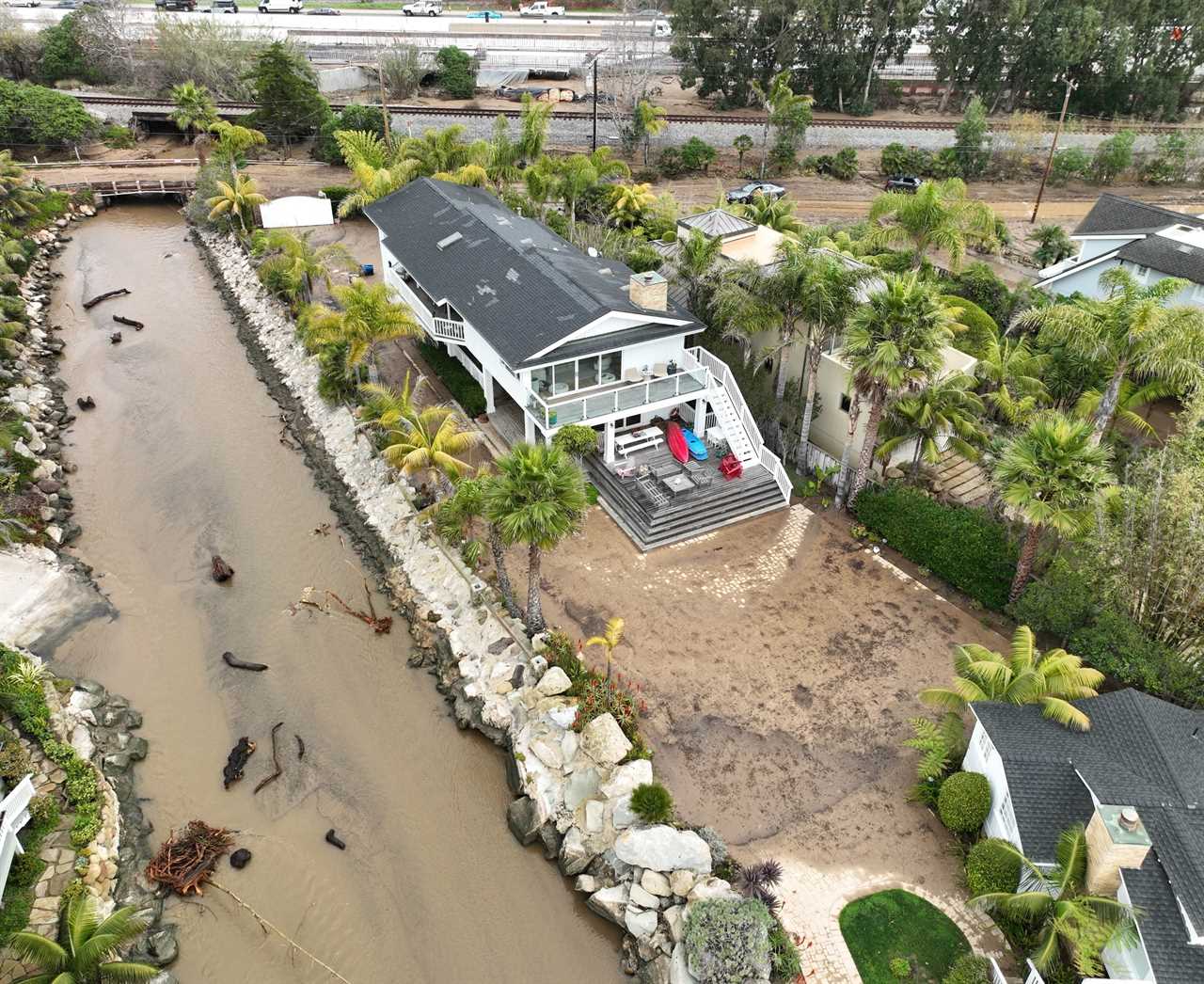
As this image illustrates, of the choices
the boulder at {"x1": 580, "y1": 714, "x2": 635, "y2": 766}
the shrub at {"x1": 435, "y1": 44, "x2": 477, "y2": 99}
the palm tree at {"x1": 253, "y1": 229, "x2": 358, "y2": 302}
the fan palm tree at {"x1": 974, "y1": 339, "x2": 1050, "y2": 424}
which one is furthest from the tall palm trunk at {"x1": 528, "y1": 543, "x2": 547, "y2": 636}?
the shrub at {"x1": 435, "y1": 44, "x2": 477, "y2": 99}

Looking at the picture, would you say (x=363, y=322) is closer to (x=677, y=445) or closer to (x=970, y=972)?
(x=677, y=445)

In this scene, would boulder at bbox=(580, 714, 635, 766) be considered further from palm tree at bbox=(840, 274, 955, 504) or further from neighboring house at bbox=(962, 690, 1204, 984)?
palm tree at bbox=(840, 274, 955, 504)

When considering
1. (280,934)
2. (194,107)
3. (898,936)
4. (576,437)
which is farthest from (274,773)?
(194,107)

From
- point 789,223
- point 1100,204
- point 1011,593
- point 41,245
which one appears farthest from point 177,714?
point 1100,204

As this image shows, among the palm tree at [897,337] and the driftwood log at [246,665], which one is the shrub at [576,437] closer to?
the palm tree at [897,337]

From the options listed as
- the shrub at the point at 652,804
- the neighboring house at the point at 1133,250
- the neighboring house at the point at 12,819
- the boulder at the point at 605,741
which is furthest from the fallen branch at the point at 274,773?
the neighboring house at the point at 1133,250

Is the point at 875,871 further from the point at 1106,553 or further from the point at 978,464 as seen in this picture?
the point at 978,464
